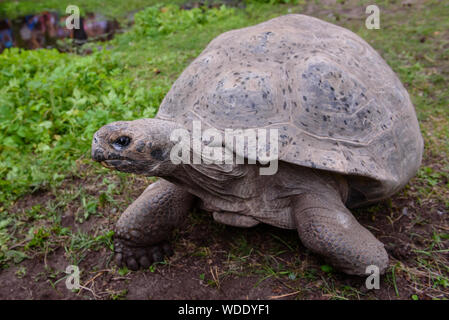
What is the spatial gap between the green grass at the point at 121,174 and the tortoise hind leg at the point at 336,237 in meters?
0.19

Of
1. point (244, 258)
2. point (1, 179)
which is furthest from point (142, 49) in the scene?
point (244, 258)

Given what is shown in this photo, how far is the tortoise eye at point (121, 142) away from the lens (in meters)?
2.03

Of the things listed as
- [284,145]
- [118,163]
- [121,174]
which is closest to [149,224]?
[118,163]

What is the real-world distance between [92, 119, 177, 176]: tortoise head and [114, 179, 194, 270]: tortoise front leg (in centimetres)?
47

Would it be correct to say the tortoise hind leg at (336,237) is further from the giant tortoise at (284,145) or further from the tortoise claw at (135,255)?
the tortoise claw at (135,255)

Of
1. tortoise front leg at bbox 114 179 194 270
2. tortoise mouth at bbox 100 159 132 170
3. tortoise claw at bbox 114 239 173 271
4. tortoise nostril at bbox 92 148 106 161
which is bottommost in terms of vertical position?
tortoise claw at bbox 114 239 173 271

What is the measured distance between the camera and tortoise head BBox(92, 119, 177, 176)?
202cm

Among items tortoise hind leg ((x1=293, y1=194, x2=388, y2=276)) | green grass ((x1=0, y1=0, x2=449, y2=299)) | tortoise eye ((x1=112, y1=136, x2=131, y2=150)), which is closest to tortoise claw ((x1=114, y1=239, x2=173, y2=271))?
green grass ((x1=0, y1=0, x2=449, y2=299))

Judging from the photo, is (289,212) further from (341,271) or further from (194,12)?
(194,12)

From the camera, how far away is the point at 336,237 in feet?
7.38

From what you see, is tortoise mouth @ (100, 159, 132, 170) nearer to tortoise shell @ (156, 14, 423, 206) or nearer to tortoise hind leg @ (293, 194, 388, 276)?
tortoise shell @ (156, 14, 423, 206)

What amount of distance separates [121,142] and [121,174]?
5.29 ft

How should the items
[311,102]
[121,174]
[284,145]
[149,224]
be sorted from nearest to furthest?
[284,145] < [311,102] < [149,224] < [121,174]

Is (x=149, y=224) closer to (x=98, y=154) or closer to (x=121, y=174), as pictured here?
(x=98, y=154)
